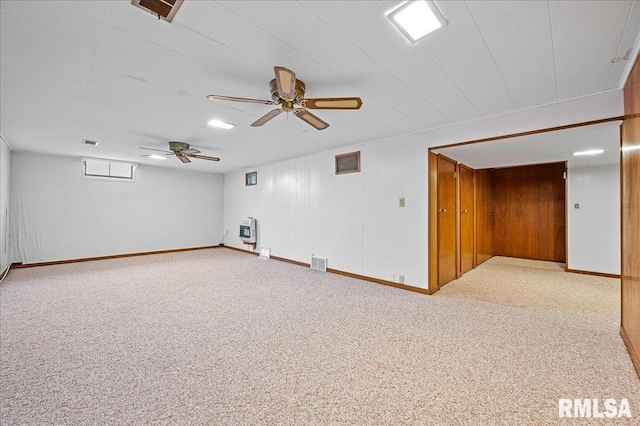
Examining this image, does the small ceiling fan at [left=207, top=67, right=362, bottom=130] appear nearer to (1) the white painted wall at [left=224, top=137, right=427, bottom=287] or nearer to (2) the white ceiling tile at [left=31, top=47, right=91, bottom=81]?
(2) the white ceiling tile at [left=31, top=47, right=91, bottom=81]

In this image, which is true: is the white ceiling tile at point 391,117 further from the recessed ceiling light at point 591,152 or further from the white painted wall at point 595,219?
the white painted wall at point 595,219

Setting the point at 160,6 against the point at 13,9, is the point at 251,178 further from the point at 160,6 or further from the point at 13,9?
the point at 160,6

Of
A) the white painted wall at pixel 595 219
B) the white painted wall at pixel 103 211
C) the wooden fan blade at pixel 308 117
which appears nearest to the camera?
the wooden fan blade at pixel 308 117

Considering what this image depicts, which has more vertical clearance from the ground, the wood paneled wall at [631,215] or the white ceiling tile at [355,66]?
the white ceiling tile at [355,66]

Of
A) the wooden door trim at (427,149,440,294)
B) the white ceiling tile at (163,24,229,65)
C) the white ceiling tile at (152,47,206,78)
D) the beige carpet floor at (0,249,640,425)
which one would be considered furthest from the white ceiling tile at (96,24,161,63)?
the wooden door trim at (427,149,440,294)

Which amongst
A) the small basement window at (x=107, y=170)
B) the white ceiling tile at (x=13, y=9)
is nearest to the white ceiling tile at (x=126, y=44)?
the white ceiling tile at (x=13, y=9)

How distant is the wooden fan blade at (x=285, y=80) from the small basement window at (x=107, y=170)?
7.06m

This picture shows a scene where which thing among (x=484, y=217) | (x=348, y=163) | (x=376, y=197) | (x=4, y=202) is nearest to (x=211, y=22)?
(x=376, y=197)

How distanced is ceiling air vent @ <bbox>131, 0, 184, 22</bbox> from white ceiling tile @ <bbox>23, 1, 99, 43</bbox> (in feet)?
1.44

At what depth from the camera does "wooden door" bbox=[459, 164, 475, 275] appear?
17.5 ft

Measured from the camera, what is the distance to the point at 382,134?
436cm

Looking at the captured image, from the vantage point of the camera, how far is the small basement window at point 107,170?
22.0 feet

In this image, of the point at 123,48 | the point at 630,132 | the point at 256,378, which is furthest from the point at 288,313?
the point at 630,132

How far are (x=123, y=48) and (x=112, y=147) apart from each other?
14.3 feet
